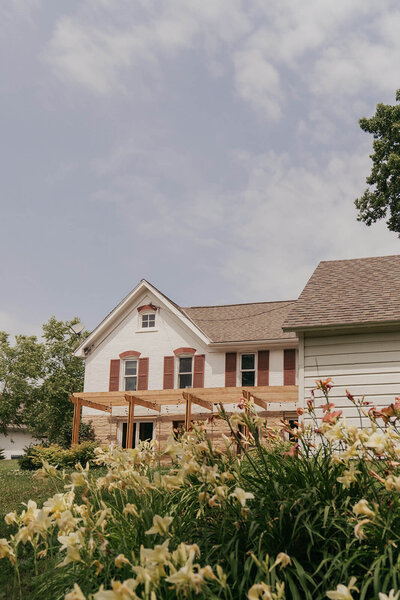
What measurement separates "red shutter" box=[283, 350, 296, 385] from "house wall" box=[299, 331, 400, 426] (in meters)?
13.1

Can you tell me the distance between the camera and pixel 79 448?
21078mm

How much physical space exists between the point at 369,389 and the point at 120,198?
240 inches

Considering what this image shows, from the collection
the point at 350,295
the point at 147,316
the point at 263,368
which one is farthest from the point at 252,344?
the point at 350,295

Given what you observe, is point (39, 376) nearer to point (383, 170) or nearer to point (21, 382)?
point (21, 382)

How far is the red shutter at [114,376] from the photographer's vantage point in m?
27.2

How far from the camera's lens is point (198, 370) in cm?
2622

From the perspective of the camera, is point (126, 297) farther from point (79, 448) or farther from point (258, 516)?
point (258, 516)

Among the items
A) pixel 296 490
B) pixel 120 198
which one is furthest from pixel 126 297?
pixel 296 490

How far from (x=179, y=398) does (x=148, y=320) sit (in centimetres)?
522

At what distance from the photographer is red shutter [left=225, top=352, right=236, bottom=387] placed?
2569cm

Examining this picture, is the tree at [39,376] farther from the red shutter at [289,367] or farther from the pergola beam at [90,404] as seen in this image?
the red shutter at [289,367]

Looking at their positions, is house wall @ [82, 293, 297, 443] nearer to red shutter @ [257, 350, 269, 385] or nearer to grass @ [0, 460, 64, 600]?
red shutter @ [257, 350, 269, 385]

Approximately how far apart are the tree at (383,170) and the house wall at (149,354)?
6.96 meters

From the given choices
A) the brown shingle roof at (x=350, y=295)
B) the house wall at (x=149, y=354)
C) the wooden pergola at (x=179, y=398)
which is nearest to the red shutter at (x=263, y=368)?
the house wall at (x=149, y=354)
